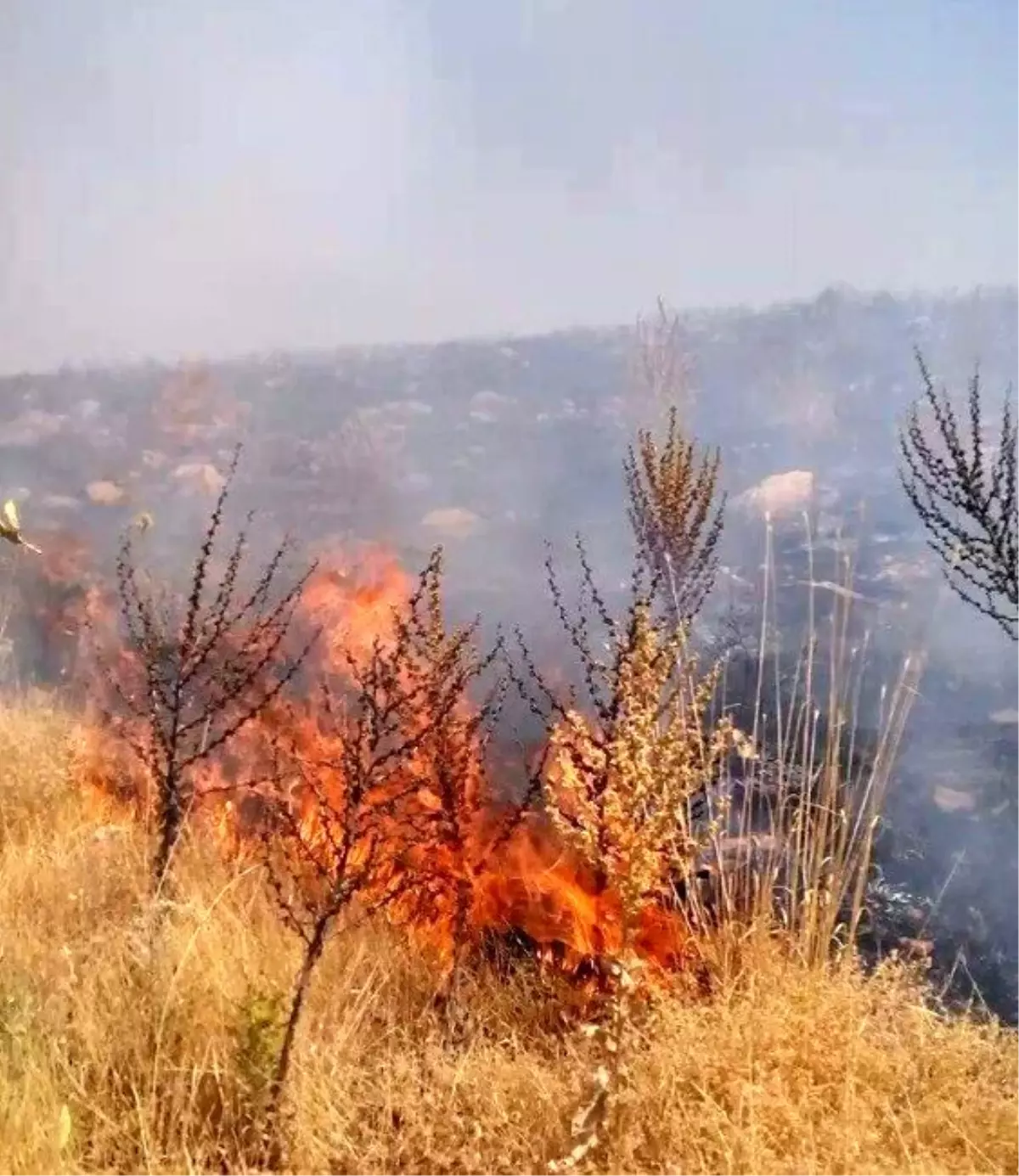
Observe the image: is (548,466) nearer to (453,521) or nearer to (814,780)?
(453,521)

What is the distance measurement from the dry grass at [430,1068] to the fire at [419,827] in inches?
11.3

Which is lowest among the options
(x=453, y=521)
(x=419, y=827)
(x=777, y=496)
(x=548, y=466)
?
(x=419, y=827)

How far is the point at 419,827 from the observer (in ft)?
12.5

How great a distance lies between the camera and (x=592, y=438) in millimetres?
5008

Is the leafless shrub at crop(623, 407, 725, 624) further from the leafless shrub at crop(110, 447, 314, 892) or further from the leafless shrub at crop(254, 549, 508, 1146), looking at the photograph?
the leafless shrub at crop(110, 447, 314, 892)

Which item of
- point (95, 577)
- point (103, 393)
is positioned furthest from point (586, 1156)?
point (103, 393)

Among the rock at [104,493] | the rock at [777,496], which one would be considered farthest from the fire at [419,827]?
the rock at [104,493]

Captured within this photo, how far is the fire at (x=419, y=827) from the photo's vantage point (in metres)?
3.63

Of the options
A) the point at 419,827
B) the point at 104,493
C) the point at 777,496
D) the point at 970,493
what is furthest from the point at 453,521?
the point at 970,493

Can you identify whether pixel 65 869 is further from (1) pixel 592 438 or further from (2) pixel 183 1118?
(1) pixel 592 438

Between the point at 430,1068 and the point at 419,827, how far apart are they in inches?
38.8

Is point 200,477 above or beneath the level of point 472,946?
above

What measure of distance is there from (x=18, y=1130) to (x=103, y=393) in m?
4.43

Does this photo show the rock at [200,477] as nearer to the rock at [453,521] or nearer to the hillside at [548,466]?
the hillside at [548,466]
